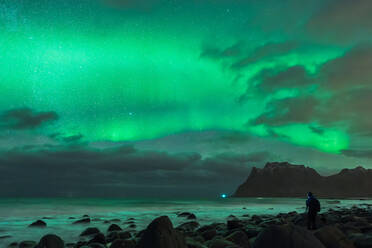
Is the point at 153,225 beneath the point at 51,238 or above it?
above

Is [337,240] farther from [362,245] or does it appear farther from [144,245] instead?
[144,245]

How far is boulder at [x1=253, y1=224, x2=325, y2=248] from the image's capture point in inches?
257

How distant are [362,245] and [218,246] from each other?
405 centimetres

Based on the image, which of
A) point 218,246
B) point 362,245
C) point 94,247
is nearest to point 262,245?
point 218,246

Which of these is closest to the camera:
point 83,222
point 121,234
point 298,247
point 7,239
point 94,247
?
point 298,247

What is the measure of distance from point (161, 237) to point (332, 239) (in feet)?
15.2

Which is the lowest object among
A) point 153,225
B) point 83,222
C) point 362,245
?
point 83,222

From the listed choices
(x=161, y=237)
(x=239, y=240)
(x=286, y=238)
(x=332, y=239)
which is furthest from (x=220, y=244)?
(x=332, y=239)

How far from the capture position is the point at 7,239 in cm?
1517

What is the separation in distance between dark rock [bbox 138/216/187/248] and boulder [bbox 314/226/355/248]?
12.6ft

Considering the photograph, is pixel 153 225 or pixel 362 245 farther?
pixel 362 245

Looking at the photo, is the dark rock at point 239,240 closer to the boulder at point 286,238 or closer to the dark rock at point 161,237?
the boulder at point 286,238

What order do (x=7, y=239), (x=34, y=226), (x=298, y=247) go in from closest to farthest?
(x=298, y=247) < (x=7, y=239) < (x=34, y=226)

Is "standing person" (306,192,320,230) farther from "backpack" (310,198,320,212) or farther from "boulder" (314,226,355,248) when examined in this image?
"boulder" (314,226,355,248)
